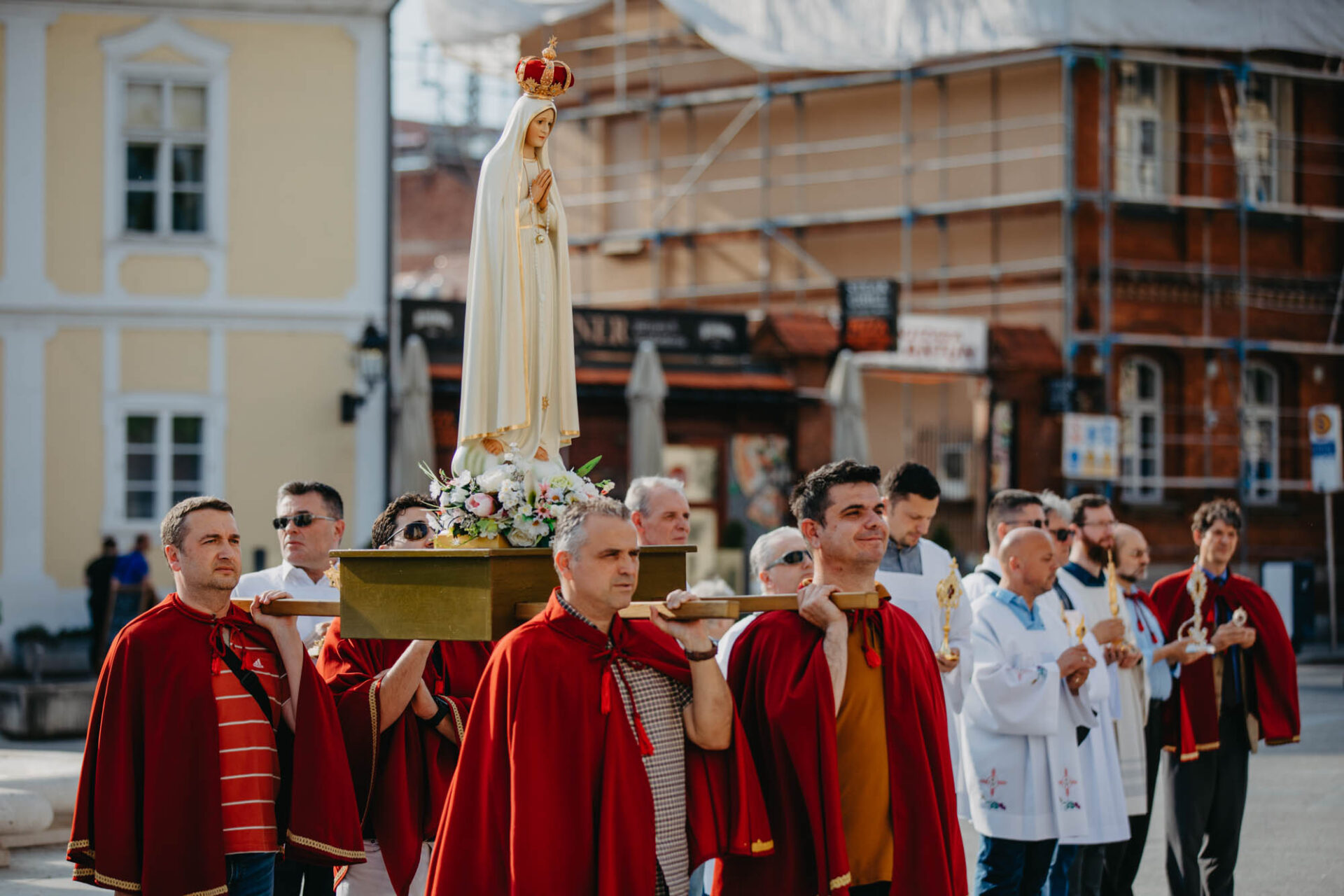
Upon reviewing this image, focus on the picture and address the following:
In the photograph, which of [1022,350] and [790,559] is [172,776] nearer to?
[790,559]

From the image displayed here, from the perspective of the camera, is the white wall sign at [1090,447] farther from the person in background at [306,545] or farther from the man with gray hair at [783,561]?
the person in background at [306,545]

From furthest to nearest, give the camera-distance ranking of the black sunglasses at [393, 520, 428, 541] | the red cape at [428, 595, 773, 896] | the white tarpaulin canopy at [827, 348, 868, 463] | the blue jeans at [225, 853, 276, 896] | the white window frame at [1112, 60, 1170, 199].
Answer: the white window frame at [1112, 60, 1170, 199], the white tarpaulin canopy at [827, 348, 868, 463], the black sunglasses at [393, 520, 428, 541], the blue jeans at [225, 853, 276, 896], the red cape at [428, 595, 773, 896]

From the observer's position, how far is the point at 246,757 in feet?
17.6

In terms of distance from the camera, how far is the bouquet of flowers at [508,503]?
526 cm

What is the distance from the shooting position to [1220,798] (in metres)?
8.27

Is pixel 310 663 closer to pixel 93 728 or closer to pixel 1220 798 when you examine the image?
pixel 93 728

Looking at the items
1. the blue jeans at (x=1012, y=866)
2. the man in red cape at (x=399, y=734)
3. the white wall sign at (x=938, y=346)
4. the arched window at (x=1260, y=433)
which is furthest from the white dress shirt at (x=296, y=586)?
the arched window at (x=1260, y=433)

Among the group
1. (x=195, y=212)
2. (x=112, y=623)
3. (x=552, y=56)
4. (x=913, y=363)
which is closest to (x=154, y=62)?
(x=195, y=212)

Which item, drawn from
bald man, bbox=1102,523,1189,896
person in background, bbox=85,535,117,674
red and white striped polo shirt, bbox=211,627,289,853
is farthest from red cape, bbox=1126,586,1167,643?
person in background, bbox=85,535,117,674

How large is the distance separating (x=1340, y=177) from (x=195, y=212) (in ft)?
62.0

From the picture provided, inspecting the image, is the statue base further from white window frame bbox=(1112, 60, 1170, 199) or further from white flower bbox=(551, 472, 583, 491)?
white window frame bbox=(1112, 60, 1170, 199)

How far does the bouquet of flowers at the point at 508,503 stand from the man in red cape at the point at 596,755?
48cm

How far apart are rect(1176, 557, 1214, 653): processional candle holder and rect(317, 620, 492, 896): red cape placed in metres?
4.16

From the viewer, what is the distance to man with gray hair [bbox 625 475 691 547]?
6793 millimetres
